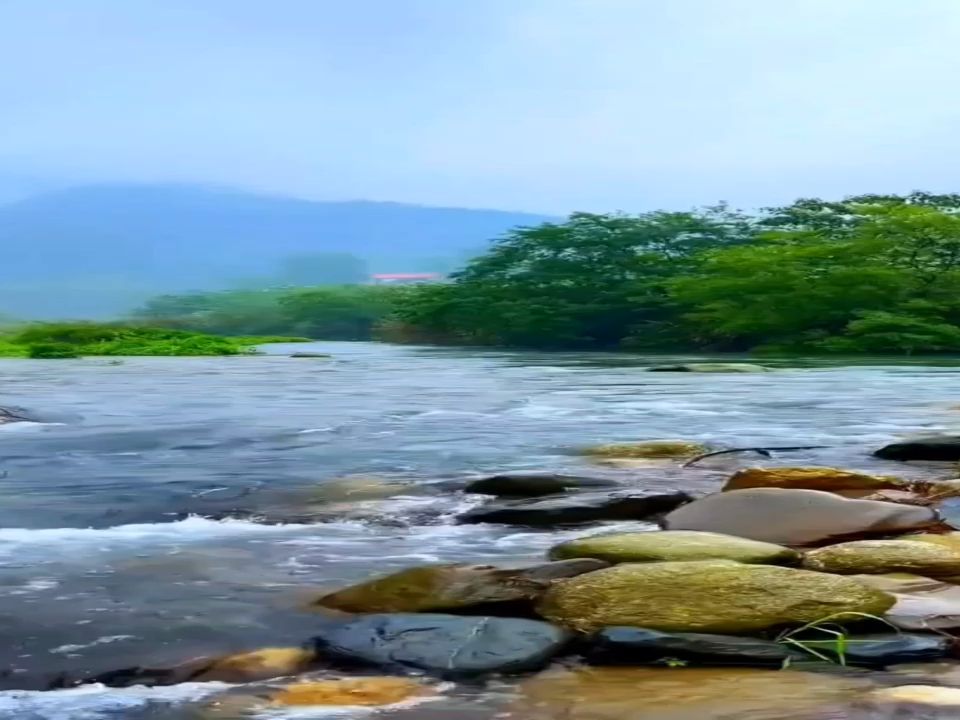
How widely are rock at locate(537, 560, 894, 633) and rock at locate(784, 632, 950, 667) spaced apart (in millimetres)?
219

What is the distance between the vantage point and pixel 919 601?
4.69 meters

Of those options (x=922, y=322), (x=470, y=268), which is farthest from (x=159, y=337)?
(x=922, y=322)

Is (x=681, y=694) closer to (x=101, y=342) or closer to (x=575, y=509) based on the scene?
(x=575, y=509)

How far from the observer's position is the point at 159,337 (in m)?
47.4

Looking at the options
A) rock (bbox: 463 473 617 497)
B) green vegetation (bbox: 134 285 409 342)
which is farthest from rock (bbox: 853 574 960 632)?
green vegetation (bbox: 134 285 409 342)

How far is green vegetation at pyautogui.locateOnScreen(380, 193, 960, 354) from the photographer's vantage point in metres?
38.2

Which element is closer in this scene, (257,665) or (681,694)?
(681,694)

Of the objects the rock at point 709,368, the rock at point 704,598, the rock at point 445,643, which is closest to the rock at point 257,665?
the rock at point 445,643

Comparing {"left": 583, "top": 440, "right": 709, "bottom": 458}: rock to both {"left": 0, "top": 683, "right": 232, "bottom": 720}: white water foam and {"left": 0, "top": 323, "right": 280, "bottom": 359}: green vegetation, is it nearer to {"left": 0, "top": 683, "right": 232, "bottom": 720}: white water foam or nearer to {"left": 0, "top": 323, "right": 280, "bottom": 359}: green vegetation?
{"left": 0, "top": 683, "right": 232, "bottom": 720}: white water foam

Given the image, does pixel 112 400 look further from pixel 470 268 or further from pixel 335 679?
pixel 470 268

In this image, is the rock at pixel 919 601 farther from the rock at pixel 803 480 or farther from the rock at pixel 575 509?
the rock at pixel 803 480

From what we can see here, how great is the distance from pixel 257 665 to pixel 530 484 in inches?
155

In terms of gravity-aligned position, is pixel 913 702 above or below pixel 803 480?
below

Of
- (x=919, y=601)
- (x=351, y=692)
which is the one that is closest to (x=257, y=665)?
(x=351, y=692)
